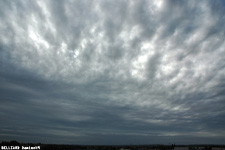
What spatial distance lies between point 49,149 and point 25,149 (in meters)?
53.2

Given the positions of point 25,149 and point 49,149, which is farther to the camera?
point 49,149

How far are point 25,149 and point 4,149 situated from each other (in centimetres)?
1165

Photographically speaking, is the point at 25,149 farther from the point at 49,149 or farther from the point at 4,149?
the point at 49,149

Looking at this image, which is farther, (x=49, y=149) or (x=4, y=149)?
(x=49, y=149)

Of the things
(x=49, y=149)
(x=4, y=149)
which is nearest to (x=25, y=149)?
(x=4, y=149)

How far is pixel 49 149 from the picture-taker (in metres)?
145

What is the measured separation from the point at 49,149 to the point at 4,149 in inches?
2087

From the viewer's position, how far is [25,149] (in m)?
95.9
